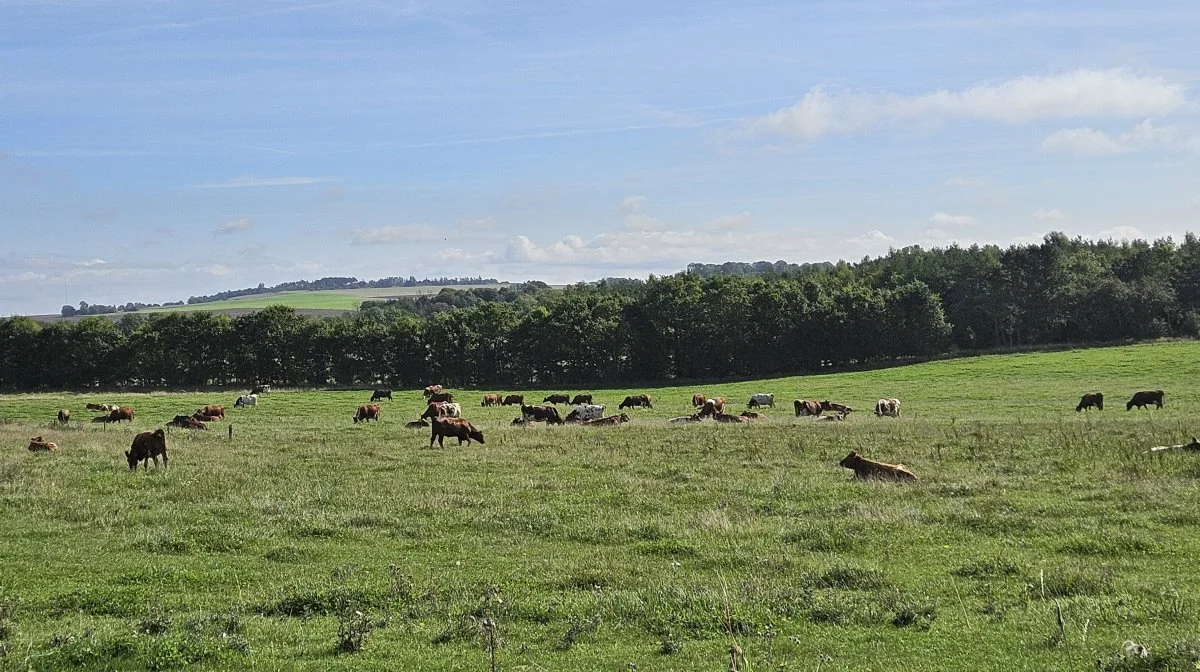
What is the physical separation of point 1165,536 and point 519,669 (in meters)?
11.4

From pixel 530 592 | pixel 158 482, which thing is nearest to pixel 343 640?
pixel 530 592

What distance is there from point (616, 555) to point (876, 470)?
9566mm

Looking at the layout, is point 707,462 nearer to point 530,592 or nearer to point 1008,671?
point 530,592

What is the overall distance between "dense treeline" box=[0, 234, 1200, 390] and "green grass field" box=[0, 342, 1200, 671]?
2467 inches

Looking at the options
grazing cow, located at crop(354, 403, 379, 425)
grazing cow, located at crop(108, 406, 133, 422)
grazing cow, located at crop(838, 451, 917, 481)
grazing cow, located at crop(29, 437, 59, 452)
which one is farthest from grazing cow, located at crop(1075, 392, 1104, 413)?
grazing cow, located at crop(108, 406, 133, 422)

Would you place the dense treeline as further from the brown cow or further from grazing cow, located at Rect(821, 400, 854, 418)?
the brown cow

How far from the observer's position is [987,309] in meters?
101

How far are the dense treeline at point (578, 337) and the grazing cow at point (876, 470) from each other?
7118 cm

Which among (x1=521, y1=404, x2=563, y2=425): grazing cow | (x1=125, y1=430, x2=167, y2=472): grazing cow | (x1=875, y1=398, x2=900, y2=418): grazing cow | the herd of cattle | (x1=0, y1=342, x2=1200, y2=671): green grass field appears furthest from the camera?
(x1=521, y1=404, x2=563, y2=425): grazing cow

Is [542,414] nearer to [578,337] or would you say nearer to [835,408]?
[835,408]

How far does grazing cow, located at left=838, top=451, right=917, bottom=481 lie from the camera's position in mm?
21234

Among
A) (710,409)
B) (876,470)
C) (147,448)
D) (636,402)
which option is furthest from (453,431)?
(636,402)

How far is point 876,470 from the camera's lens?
71.3 feet

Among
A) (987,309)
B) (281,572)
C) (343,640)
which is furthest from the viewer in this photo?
(987,309)
